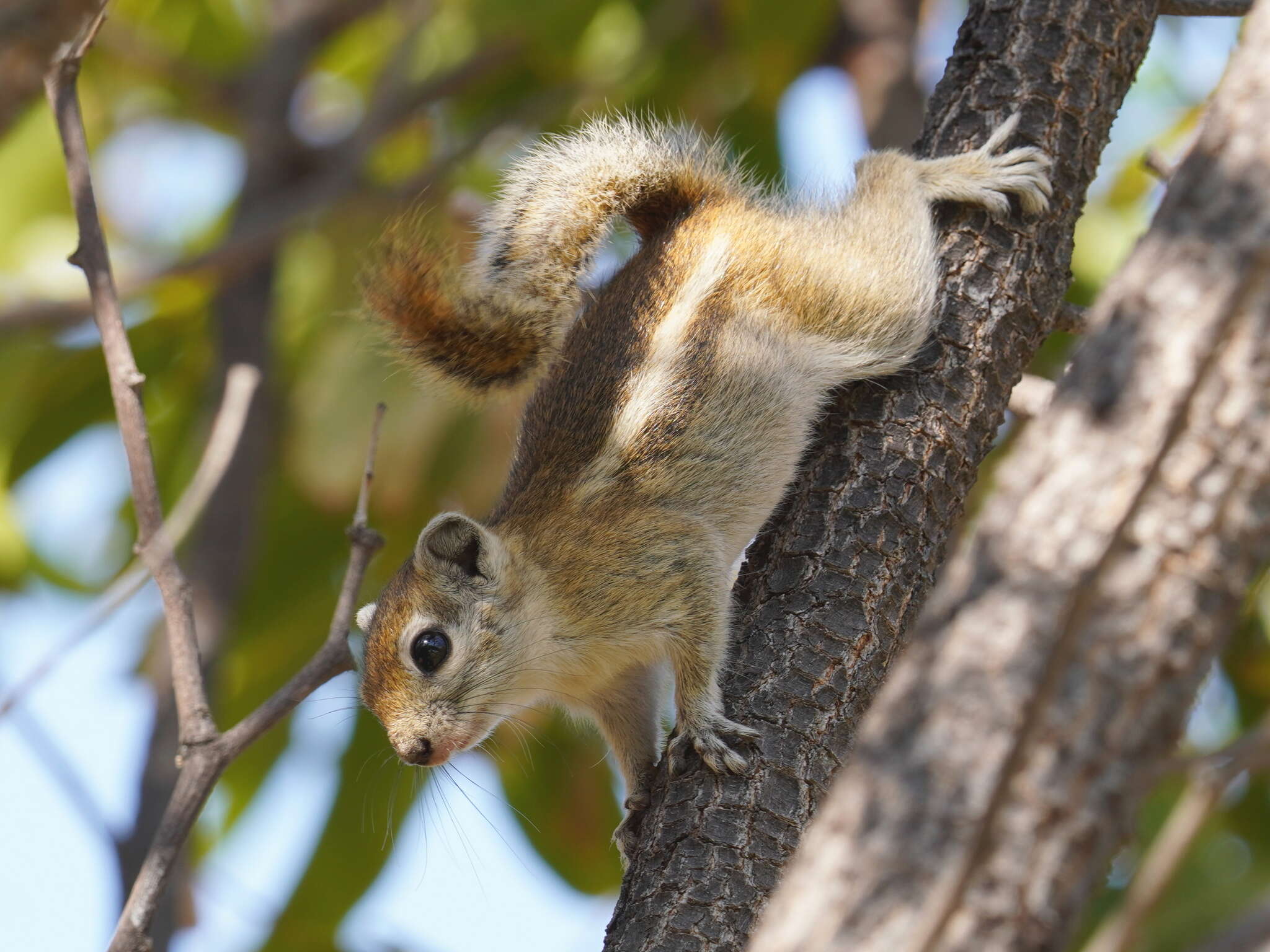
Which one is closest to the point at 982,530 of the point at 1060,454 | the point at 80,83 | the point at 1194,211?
the point at 1060,454

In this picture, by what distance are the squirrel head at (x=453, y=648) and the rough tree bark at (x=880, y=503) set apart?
30.9 inches

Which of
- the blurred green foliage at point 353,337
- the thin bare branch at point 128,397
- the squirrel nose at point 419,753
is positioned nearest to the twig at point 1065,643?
the thin bare branch at point 128,397

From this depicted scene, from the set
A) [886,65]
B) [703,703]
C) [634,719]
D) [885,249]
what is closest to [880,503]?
[703,703]

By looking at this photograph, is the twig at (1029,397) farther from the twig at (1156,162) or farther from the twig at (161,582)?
the twig at (161,582)

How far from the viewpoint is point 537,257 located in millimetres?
3693

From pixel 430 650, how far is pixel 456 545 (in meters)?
0.27

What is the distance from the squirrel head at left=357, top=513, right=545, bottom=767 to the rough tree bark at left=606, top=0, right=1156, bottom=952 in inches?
30.9

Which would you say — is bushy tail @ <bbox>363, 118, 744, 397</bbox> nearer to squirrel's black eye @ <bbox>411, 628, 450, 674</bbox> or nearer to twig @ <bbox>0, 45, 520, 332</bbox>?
squirrel's black eye @ <bbox>411, 628, 450, 674</bbox>

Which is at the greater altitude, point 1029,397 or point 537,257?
point 537,257

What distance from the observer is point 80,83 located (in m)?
6.01

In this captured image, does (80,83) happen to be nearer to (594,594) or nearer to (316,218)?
(316,218)

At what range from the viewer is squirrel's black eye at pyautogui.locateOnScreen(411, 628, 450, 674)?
326 cm

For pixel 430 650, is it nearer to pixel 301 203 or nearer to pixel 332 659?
pixel 332 659

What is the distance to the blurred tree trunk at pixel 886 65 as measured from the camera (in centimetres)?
524
